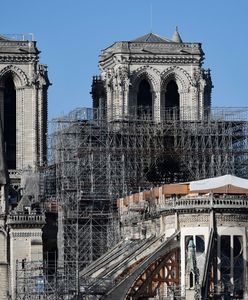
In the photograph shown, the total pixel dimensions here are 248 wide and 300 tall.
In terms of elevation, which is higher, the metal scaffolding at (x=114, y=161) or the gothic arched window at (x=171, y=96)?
the gothic arched window at (x=171, y=96)

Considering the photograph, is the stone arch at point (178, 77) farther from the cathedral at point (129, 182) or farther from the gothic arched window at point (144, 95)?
the gothic arched window at point (144, 95)

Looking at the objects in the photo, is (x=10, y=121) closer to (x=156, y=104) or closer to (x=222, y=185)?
(x=156, y=104)

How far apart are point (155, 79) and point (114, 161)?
10.8 m

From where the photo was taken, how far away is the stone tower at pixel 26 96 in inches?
5369

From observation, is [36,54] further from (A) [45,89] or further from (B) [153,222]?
(B) [153,222]

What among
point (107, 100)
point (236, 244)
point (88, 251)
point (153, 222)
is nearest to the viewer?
point (236, 244)

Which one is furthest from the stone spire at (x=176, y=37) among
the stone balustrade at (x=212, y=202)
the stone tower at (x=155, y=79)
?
the stone balustrade at (x=212, y=202)

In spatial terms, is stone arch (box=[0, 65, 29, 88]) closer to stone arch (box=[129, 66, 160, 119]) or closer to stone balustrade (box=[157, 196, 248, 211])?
stone arch (box=[129, 66, 160, 119])

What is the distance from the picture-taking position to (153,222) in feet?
360

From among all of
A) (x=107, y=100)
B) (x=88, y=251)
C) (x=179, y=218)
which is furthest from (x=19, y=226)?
(x=179, y=218)

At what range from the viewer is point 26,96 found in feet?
448

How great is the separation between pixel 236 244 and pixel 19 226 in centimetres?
2530

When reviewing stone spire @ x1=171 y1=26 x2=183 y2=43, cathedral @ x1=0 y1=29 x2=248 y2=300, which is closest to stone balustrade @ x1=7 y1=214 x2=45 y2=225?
cathedral @ x1=0 y1=29 x2=248 y2=300

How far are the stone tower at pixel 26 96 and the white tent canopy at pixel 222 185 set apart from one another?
29.6 meters
